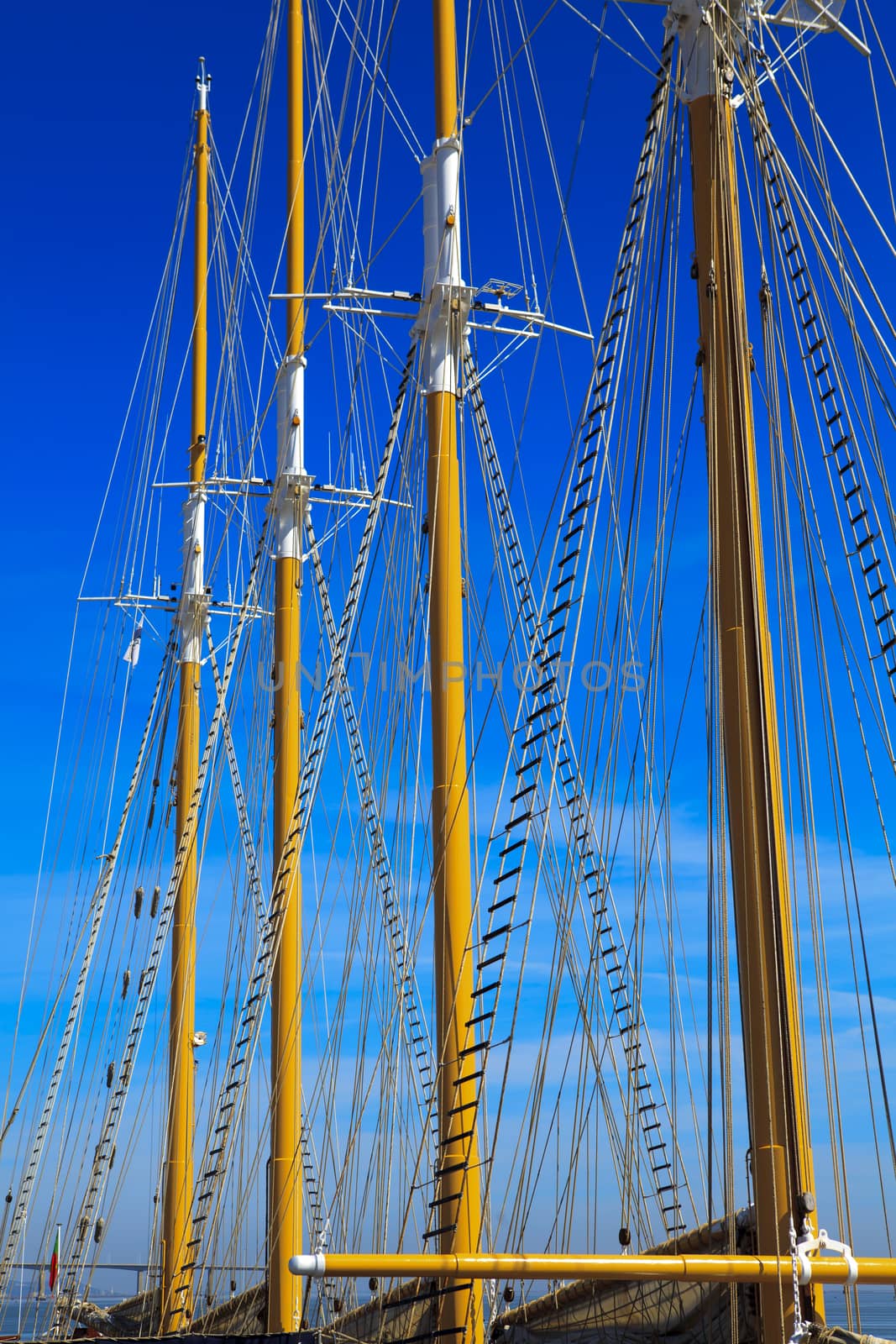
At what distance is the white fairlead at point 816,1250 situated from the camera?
862 cm

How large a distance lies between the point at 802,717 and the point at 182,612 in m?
18.7

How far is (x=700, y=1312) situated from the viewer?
38.1 feet

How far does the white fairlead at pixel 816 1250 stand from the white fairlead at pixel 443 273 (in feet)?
35.3

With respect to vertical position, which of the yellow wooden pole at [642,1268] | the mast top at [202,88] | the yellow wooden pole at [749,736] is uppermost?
the mast top at [202,88]

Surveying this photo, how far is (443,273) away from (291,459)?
662 centimetres

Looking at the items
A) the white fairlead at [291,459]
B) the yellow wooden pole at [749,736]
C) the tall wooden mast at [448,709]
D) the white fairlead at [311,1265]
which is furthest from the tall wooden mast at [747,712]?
the white fairlead at [291,459]

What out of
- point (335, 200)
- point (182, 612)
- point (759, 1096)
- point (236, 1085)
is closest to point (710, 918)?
point (759, 1096)

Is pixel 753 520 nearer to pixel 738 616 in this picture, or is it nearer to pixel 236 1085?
pixel 738 616

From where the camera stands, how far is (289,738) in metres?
22.0

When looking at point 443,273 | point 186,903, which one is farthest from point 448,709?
point 186,903

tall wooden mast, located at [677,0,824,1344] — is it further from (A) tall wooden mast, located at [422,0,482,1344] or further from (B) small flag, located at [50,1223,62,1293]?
(B) small flag, located at [50,1223,62,1293]

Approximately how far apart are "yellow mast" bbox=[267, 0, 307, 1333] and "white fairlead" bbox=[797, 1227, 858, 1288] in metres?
9.99

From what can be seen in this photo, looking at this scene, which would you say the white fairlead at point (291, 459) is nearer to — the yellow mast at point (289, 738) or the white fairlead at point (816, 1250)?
the yellow mast at point (289, 738)

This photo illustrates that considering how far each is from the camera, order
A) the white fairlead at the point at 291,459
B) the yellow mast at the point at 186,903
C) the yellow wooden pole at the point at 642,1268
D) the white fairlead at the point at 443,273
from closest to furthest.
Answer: the yellow wooden pole at the point at 642,1268 < the white fairlead at the point at 443,273 < the white fairlead at the point at 291,459 < the yellow mast at the point at 186,903
